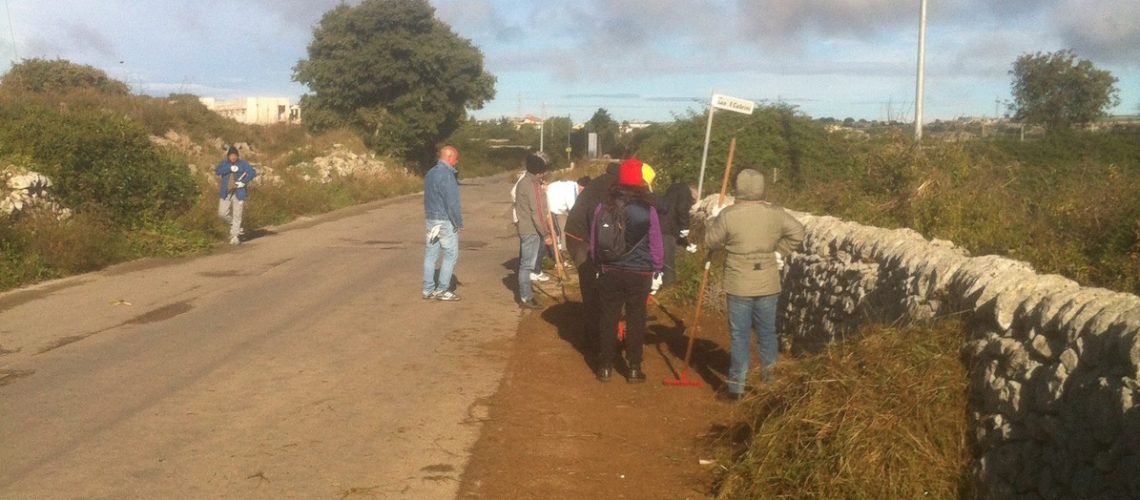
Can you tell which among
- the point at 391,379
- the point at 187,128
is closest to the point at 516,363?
the point at 391,379

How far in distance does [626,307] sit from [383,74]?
1755 inches

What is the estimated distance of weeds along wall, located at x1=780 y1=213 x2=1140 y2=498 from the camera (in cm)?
409

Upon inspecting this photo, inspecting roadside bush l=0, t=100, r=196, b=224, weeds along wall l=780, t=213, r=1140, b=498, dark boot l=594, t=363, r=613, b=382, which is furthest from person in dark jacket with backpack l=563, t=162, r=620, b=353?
roadside bush l=0, t=100, r=196, b=224

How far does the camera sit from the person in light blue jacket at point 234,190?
63.9 feet

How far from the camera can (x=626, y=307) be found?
8.84 metres

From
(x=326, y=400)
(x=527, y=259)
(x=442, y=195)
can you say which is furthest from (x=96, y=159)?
(x=326, y=400)

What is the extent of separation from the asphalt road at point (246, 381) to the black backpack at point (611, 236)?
1386mm

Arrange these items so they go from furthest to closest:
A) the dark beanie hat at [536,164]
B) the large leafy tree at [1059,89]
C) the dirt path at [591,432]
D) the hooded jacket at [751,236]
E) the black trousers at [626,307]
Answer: the large leafy tree at [1059,89] → the dark beanie hat at [536,164] → the black trousers at [626,307] → the hooded jacket at [751,236] → the dirt path at [591,432]

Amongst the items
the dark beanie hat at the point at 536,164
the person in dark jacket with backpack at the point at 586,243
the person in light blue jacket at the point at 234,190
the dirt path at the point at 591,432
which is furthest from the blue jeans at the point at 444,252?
the person in light blue jacket at the point at 234,190

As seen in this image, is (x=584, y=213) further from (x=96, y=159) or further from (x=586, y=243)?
(x=96, y=159)

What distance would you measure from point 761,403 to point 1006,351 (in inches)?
64.9

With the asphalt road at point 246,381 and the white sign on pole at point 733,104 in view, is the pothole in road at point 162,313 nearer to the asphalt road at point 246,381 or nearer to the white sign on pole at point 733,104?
the asphalt road at point 246,381

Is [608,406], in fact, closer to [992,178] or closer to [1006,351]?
[1006,351]

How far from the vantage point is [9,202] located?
49.6 feet
